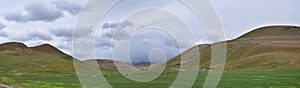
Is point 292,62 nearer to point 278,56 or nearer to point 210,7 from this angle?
point 278,56

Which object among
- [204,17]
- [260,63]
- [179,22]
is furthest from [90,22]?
[260,63]

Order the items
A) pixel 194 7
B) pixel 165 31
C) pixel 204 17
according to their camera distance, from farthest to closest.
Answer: pixel 165 31 → pixel 194 7 → pixel 204 17

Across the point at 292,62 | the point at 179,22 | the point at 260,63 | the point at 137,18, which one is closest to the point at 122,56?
the point at 137,18

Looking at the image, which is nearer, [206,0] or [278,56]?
[206,0]

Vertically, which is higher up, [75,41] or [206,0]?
[206,0]

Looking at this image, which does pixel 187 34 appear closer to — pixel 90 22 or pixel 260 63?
pixel 90 22

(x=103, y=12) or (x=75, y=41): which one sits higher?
(x=103, y=12)

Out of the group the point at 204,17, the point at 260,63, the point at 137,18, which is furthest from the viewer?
the point at 260,63

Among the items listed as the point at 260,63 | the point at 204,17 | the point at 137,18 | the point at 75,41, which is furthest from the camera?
the point at 260,63

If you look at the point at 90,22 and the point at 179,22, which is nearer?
the point at 90,22
